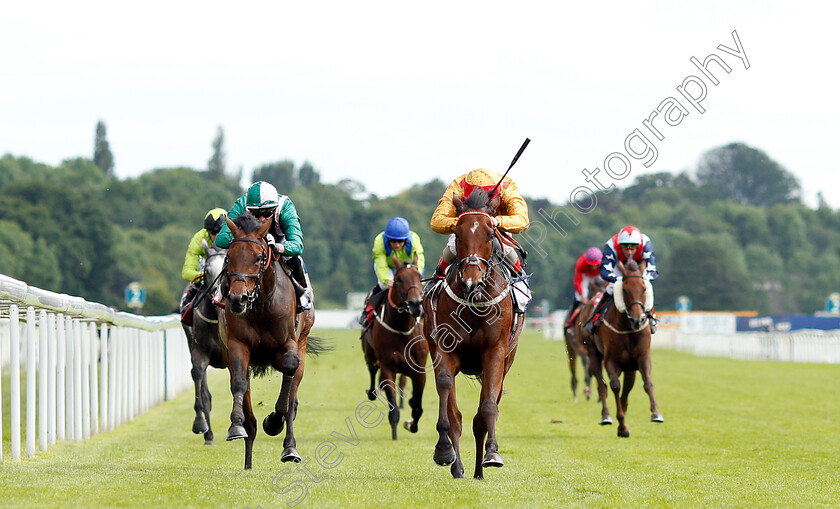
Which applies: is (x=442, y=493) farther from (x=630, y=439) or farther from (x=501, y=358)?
(x=630, y=439)

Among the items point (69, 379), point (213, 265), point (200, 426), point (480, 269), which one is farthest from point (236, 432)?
point (200, 426)

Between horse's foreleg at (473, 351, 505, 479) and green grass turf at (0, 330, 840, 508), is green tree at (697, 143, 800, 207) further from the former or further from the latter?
horse's foreleg at (473, 351, 505, 479)

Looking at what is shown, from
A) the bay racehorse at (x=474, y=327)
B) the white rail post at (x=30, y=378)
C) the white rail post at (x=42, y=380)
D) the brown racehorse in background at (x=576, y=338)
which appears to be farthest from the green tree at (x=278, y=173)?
the bay racehorse at (x=474, y=327)

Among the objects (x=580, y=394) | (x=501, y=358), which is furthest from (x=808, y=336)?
(x=501, y=358)

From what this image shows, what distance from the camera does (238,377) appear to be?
8562 mm

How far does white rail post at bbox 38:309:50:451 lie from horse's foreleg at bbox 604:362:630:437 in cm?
593

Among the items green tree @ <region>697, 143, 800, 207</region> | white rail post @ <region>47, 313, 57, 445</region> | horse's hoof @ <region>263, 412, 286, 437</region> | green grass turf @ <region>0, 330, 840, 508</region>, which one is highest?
green tree @ <region>697, 143, 800, 207</region>

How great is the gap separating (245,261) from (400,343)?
4.43m

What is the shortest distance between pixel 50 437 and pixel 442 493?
433 cm

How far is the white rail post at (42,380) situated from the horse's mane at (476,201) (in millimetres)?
3917

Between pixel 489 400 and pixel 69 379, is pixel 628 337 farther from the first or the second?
pixel 69 379

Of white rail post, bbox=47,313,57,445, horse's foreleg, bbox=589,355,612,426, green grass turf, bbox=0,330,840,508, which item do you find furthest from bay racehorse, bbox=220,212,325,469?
horse's foreleg, bbox=589,355,612,426

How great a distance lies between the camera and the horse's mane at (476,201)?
8.41 metres

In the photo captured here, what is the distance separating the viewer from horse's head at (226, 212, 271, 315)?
8031mm
